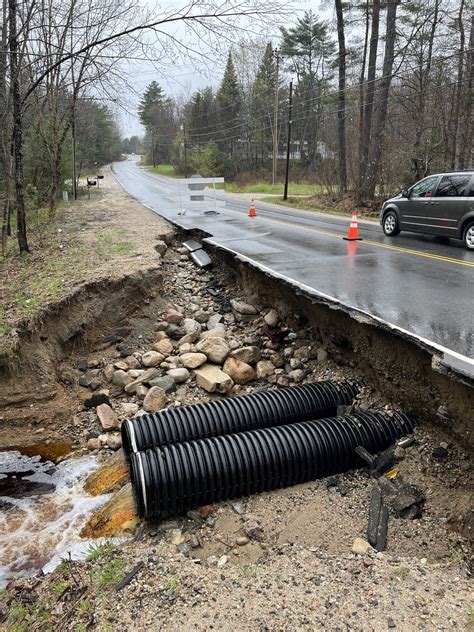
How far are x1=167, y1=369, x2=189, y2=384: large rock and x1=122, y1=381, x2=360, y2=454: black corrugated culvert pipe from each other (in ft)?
5.21

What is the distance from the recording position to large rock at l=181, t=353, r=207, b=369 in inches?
309

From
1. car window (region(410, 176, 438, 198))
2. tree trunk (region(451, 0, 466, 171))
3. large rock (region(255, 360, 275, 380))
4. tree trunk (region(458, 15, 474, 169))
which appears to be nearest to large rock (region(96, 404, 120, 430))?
large rock (region(255, 360, 275, 380))

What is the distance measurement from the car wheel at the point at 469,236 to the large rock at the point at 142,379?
26.3ft

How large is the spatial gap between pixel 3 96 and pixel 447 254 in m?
12.5

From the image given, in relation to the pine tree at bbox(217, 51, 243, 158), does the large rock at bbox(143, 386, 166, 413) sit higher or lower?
lower

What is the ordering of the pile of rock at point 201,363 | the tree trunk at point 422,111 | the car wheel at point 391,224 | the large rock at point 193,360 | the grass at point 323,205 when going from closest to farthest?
the pile of rock at point 201,363
the large rock at point 193,360
the car wheel at point 391,224
the tree trunk at point 422,111
the grass at point 323,205

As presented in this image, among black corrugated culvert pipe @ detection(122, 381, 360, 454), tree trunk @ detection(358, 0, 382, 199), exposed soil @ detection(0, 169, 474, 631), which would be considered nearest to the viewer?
exposed soil @ detection(0, 169, 474, 631)

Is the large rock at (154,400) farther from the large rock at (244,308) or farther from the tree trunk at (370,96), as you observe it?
the tree trunk at (370,96)

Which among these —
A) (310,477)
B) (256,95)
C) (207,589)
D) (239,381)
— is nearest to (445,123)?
(239,381)

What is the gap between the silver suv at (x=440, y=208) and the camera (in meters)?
11.2

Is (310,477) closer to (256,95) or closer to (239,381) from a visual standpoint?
(239,381)

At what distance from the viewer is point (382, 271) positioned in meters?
9.25

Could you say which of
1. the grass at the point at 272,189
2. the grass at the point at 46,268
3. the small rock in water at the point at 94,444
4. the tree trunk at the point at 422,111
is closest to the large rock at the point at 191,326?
Result: the grass at the point at 46,268

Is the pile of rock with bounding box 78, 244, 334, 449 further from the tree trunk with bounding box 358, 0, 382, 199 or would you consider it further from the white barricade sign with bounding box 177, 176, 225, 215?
the tree trunk with bounding box 358, 0, 382, 199
